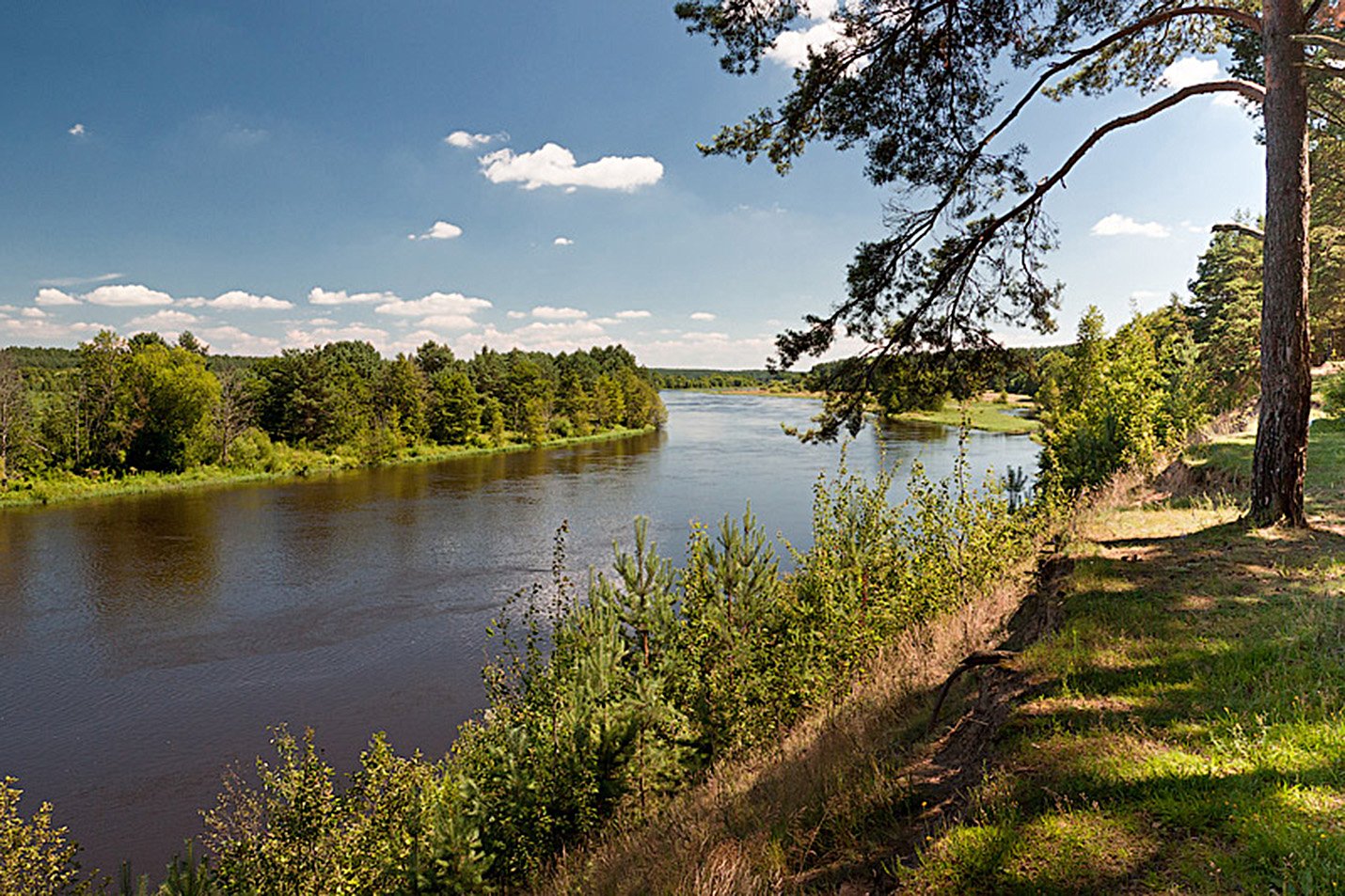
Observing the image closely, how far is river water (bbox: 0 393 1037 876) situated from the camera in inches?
470

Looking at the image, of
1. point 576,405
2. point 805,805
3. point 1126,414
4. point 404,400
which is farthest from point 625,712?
point 576,405

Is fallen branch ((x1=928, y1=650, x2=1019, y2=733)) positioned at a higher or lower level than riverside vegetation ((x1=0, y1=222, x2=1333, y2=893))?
higher

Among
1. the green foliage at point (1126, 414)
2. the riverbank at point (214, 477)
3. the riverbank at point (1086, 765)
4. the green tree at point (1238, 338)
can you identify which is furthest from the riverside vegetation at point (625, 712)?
the riverbank at point (214, 477)

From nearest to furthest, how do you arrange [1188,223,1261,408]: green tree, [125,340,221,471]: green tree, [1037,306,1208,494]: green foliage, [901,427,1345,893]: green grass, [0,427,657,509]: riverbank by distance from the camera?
[901,427,1345,893]: green grass
[1037,306,1208,494]: green foliage
[1188,223,1261,408]: green tree
[0,427,657,509]: riverbank
[125,340,221,471]: green tree

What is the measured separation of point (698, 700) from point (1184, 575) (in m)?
5.16

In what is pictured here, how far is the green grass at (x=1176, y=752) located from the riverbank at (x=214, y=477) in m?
46.6

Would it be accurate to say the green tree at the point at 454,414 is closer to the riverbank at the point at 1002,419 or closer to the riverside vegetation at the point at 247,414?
the riverside vegetation at the point at 247,414

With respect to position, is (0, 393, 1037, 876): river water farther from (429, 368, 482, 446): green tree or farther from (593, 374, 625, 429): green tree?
(593, 374, 625, 429): green tree

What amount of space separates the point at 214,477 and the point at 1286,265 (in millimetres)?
51405

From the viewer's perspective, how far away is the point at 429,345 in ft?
258

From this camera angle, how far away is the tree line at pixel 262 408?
135ft

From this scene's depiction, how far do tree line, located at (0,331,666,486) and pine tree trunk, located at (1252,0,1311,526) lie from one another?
168 feet

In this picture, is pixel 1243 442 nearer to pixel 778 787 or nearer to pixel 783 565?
pixel 783 565

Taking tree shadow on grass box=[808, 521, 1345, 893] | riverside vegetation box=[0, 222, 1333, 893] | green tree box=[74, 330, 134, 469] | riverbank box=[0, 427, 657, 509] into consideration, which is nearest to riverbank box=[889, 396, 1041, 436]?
riverbank box=[0, 427, 657, 509]
